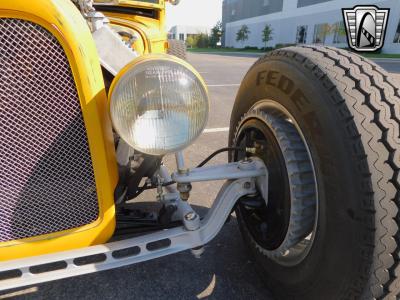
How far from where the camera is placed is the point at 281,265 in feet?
5.05

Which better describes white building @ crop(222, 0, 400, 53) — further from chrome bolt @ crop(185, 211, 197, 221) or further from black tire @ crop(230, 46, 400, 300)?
chrome bolt @ crop(185, 211, 197, 221)

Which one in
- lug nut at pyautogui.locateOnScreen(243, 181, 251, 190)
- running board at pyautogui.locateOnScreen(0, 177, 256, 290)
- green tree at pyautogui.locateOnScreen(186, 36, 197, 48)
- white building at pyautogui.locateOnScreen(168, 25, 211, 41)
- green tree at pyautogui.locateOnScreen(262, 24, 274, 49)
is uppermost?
white building at pyautogui.locateOnScreen(168, 25, 211, 41)

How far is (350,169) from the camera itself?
108 centimetres

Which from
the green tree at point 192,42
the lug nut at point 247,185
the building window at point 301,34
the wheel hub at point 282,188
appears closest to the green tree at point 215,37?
the green tree at point 192,42

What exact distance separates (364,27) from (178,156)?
30584mm

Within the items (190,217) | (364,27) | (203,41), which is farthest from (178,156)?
(203,41)

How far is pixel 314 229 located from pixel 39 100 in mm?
1180

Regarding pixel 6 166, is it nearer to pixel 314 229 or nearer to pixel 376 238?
pixel 314 229

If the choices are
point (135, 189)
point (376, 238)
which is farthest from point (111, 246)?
point (376, 238)

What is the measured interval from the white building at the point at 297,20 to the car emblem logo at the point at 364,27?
13.8ft

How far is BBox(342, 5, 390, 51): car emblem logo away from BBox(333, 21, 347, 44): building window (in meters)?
6.63

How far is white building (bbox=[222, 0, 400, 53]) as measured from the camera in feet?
108

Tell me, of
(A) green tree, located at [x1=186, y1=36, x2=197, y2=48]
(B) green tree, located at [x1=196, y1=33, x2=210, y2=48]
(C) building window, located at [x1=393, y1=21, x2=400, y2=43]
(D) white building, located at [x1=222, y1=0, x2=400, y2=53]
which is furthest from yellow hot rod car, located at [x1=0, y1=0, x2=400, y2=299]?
(A) green tree, located at [x1=186, y1=36, x2=197, y2=48]

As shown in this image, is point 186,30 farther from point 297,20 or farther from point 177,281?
point 177,281
